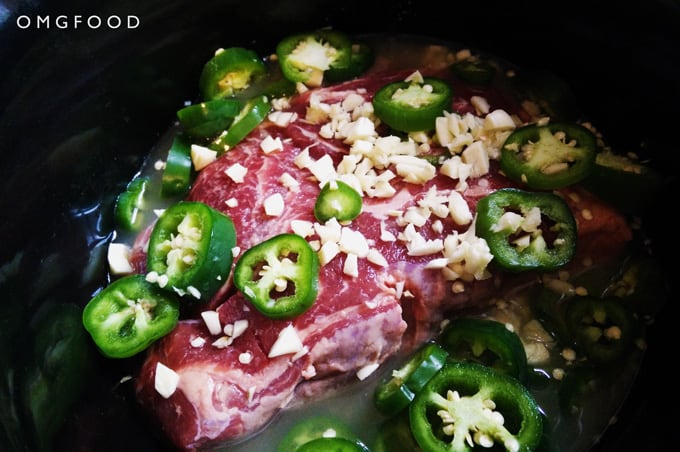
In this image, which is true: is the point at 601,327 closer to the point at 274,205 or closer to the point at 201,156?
the point at 274,205

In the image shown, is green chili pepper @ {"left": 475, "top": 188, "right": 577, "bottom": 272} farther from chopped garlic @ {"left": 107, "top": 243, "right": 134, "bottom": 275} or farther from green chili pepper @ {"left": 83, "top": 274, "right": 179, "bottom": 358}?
chopped garlic @ {"left": 107, "top": 243, "right": 134, "bottom": 275}

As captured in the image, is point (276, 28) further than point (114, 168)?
Yes

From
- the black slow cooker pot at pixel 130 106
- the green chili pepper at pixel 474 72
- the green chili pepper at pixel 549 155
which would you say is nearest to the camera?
the black slow cooker pot at pixel 130 106

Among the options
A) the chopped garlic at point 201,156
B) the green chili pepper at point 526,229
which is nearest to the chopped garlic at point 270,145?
the chopped garlic at point 201,156

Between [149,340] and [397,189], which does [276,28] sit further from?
[149,340]

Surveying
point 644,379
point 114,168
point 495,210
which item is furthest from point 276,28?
point 644,379

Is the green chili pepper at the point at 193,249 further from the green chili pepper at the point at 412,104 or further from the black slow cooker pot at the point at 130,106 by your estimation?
the green chili pepper at the point at 412,104
